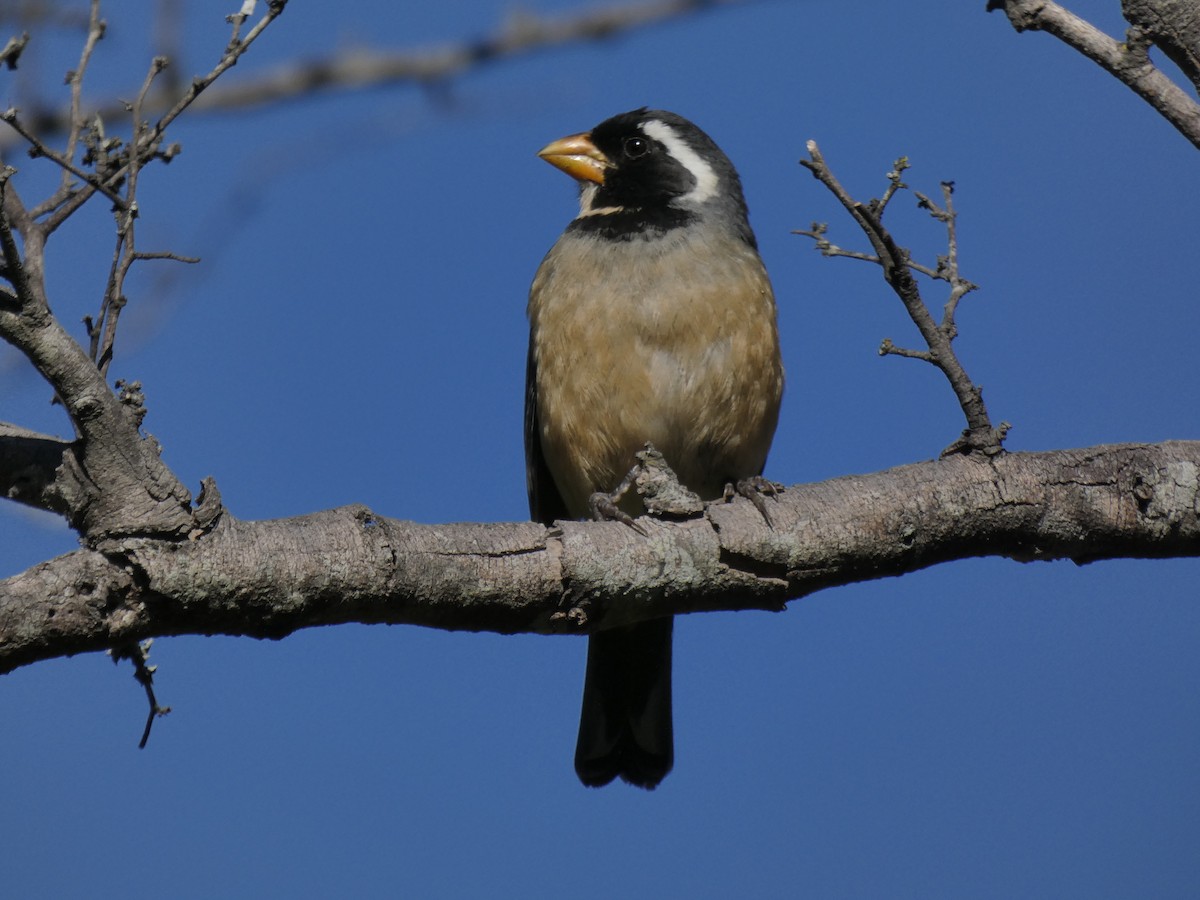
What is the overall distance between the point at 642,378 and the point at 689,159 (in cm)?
143

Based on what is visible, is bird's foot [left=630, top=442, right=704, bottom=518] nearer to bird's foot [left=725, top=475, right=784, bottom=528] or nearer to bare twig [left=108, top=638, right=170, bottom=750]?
bird's foot [left=725, top=475, right=784, bottom=528]

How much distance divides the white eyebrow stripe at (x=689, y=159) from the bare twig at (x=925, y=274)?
2127 millimetres

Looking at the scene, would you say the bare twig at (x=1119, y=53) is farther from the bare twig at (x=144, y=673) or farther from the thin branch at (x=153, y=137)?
the bare twig at (x=144, y=673)

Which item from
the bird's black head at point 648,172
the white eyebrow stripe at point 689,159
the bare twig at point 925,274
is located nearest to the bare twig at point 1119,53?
the bare twig at point 925,274

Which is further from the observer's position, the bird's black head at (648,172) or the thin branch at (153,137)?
the bird's black head at (648,172)

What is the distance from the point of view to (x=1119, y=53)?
3.60 meters

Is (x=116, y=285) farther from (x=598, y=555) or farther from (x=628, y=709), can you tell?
(x=628, y=709)

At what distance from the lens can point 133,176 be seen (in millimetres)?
3143

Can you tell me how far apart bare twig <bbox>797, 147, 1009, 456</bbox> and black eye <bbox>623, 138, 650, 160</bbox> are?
247cm

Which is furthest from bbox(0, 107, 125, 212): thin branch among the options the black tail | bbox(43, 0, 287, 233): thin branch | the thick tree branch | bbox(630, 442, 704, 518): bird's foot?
the black tail

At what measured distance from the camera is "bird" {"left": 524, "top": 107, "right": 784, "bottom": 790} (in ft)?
16.5

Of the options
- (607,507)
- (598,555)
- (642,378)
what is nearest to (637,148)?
(642,378)

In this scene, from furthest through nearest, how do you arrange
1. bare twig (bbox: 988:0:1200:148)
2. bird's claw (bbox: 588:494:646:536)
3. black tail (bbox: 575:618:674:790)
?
1. black tail (bbox: 575:618:674:790)
2. bird's claw (bbox: 588:494:646:536)
3. bare twig (bbox: 988:0:1200:148)

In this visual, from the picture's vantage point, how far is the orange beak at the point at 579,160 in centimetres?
606
